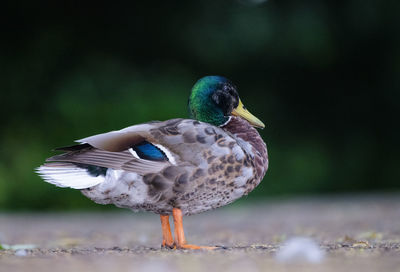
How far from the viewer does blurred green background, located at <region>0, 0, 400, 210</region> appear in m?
8.05

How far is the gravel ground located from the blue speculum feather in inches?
16.3

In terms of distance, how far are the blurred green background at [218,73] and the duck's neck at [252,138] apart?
4.47 m

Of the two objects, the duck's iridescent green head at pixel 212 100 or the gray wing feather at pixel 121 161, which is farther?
the duck's iridescent green head at pixel 212 100

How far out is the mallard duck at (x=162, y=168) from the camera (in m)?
2.99

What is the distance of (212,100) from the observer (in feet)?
11.3

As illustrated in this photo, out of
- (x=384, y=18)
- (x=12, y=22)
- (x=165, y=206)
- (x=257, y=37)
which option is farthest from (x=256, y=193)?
Result: (x=165, y=206)

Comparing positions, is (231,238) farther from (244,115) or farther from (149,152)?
(149,152)

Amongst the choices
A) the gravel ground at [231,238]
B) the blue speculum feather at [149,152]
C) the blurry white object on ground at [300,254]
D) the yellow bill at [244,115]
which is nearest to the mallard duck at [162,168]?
the blue speculum feather at [149,152]

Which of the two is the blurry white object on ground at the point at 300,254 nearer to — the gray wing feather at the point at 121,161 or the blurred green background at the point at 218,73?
the gray wing feather at the point at 121,161

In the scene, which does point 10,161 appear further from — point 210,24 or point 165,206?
point 165,206

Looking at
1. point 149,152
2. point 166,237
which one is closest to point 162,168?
point 149,152

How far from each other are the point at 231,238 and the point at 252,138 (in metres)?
1.08

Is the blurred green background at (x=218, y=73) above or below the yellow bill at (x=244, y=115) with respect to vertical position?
above

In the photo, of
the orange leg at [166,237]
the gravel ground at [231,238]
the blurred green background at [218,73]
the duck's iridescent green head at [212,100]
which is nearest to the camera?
the gravel ground at [231,238]
